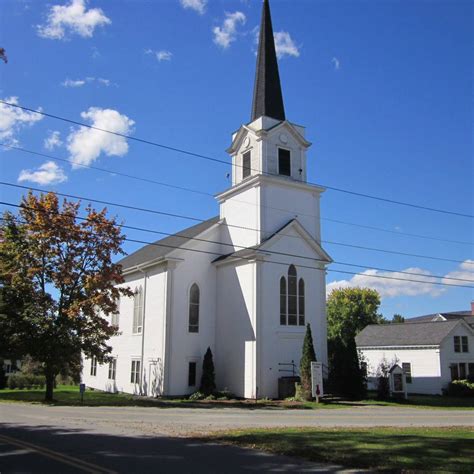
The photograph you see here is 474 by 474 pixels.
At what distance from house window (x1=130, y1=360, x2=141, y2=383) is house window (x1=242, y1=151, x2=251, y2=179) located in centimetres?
1427

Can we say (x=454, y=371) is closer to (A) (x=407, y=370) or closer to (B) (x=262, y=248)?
(A) (x=407, y=370)

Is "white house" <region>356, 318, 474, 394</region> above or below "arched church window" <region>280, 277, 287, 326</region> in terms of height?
below

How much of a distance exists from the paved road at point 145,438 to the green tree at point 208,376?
802 cm

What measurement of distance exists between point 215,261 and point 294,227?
557 centimetres

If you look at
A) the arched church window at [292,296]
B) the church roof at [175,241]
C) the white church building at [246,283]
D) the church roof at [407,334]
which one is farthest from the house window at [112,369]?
the church roof at [407,334]

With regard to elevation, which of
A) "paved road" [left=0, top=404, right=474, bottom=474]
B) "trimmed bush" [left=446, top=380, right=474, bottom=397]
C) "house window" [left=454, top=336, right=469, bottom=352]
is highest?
"house window" [left=454, top=336, right=469, bottom=352]

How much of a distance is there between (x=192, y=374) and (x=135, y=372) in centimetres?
511

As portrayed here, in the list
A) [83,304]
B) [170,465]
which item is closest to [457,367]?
[83,304]

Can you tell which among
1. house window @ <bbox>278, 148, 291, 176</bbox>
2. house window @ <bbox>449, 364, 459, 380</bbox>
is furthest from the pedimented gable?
house window @ <bbox>449, 364, 459, 380</bbox>

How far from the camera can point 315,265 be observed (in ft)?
111

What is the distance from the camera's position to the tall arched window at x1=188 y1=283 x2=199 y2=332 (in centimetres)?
3328

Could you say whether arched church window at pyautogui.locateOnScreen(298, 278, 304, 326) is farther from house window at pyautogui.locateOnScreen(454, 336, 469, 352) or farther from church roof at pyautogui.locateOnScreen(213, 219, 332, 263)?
house window at pyautogui.locateOnScreen(454, 336, 469, 352)

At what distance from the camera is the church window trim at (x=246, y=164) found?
117 feet

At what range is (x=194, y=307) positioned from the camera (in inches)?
1321
